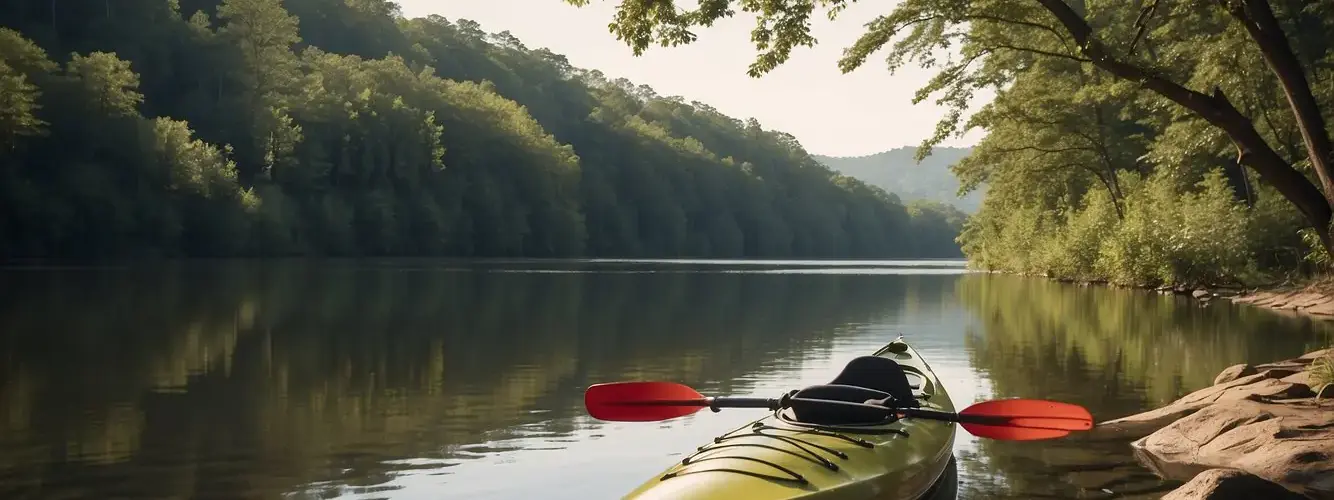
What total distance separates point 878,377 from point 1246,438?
11.4ft

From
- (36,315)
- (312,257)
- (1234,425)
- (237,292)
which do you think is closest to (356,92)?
(312,257)

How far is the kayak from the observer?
291 inches

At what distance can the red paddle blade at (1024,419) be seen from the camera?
959 cm

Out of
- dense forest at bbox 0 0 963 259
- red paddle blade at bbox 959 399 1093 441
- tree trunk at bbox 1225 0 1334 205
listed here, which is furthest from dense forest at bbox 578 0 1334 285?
dense forest at bbox 0 0 963 259

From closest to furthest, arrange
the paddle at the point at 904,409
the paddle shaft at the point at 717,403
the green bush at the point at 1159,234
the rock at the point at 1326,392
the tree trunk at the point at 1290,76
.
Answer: the paddle at the point at 904,409
the paddle shaft at the point at 717,403
the rock at the point at 1326,392
the tree trunk at the point at 1290,76
the green bush at the point at 1159,234

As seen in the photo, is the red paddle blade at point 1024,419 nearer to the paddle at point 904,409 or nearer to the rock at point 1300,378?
the paddle at point 904,409

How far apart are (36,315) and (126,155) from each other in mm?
42164

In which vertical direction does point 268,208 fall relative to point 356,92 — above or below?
below

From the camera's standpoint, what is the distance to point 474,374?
17641 mm

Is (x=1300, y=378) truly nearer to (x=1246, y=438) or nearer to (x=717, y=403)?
(x=1246, y=438)

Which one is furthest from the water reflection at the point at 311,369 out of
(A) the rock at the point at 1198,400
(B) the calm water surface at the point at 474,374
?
(A) the rock at the point at 1198,400

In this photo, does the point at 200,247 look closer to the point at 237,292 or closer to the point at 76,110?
the point at 76,110

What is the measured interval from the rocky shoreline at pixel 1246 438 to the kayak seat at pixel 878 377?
7.88ft

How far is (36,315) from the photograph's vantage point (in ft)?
84.2
